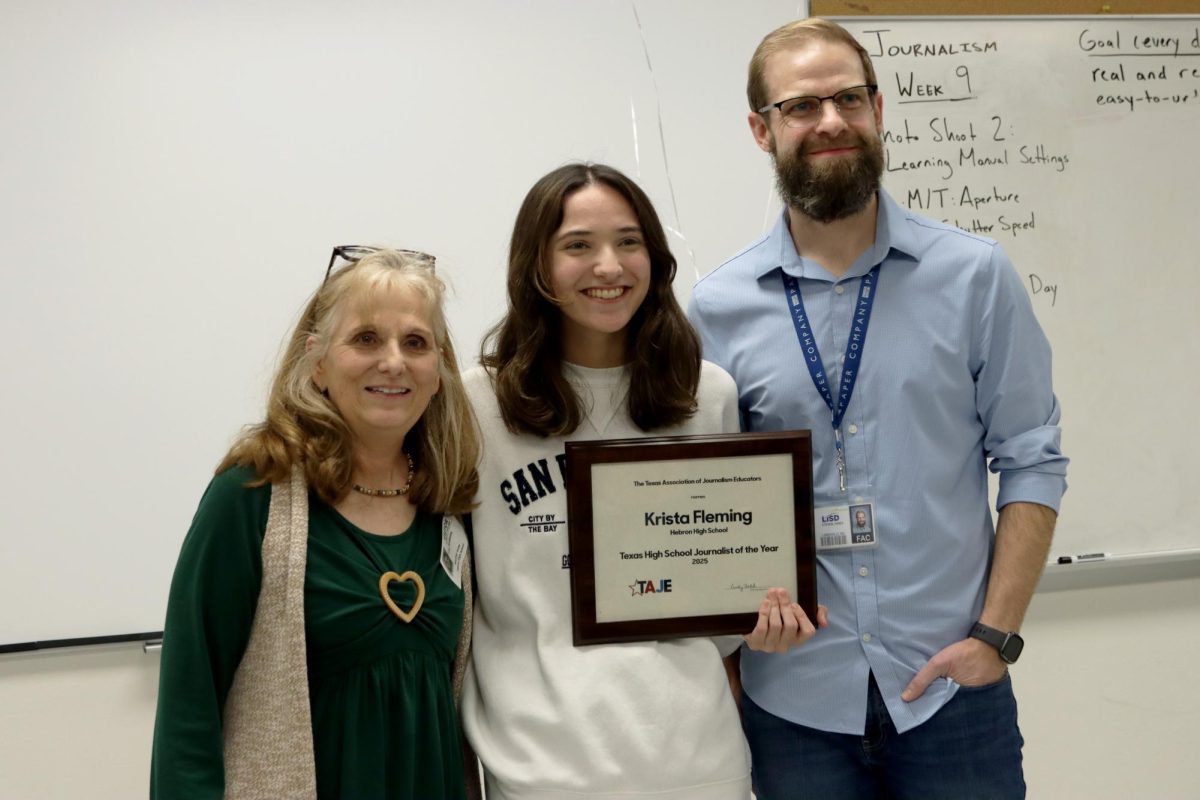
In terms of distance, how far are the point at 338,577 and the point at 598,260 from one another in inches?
28.9

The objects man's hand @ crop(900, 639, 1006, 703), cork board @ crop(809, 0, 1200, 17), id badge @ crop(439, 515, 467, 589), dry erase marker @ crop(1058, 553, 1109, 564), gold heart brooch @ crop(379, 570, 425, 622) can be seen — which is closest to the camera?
gold heart brooch @ crop(379, 570, 425, 622)

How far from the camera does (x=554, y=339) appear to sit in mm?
2016

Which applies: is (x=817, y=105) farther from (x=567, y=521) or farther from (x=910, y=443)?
(x=567, y=521)

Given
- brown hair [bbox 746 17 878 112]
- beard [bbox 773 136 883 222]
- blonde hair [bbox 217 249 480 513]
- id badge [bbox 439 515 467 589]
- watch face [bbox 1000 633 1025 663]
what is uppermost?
brown hair [bbox 746 17 878 112]

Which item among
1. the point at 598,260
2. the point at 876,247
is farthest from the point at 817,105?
the point at 598,260

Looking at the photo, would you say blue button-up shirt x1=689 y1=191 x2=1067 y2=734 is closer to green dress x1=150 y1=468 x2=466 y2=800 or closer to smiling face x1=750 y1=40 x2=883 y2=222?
smiling face x1=750 y1=40 x2=883 y2=222

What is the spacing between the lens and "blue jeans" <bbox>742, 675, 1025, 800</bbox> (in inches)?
79.4

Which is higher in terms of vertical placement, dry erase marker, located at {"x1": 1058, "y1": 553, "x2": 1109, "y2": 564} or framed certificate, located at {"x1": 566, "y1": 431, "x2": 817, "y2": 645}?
framed certificate, located at {"x1": 566, "y1": 431, "x2": 817, "y2": 645}

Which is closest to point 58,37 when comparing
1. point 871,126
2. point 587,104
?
point 587,104

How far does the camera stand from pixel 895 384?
2059 mm

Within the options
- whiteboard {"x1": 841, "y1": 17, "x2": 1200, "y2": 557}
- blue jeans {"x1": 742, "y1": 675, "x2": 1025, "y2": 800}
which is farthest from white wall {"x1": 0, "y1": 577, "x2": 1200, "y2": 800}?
blue jeans {"x1": 742, "y1": 675, "x2": 1025, "y2": 800}

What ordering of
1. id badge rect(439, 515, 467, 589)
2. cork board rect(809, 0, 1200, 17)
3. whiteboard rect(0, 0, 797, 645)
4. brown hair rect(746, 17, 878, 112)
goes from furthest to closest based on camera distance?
1. cork board rect(809, 0, 1200, 17)
2. whiteboard rect(0, 0, 797, 645)
3. brown hair rect(746, 17, 878, 112)
4. id badge rect(439, 515, 467, 589)

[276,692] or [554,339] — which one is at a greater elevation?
[554,339]

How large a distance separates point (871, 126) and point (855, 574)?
0.93 metres
